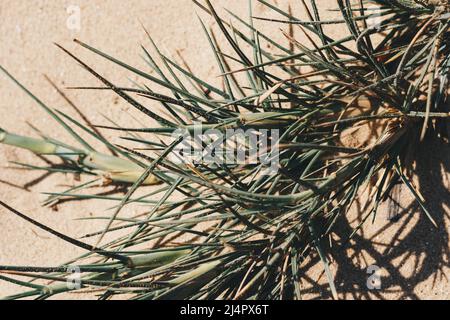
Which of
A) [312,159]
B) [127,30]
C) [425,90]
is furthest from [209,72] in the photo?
[425,90]

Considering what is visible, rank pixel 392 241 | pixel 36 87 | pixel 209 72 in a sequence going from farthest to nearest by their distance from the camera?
pixel 36 87
pixel 209 72
pixel 392 241

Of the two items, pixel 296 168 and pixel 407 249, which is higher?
pixel 296 168

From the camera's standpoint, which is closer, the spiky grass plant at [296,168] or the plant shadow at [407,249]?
the spiky grass plant at [296,168]

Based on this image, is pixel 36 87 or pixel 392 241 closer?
pixel 392 241

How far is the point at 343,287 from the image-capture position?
1.51m

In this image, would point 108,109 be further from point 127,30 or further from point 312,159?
point 312,159

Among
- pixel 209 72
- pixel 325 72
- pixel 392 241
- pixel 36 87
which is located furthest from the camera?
pixel 36 87

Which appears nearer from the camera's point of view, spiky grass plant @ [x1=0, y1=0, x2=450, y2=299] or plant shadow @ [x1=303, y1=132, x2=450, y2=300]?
spiky grass plant @ [x1=0, y1=0, x2=450, y2=299]

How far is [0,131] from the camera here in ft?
5.88

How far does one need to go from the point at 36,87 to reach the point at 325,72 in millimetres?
850
